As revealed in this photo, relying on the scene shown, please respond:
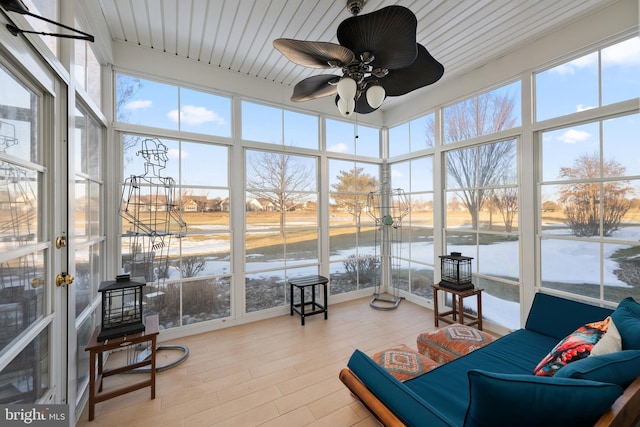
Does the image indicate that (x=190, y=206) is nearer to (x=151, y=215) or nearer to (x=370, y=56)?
(x=151, y=215)

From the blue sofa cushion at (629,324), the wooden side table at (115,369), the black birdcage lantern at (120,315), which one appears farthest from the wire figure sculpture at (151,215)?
the blue sofa cushion at (629,324)

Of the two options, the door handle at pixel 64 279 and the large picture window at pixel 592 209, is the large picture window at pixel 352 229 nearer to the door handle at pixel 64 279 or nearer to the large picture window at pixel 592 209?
the large picture window at pixel 592 209

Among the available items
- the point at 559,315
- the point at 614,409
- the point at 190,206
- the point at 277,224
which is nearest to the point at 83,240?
the point at 190,206

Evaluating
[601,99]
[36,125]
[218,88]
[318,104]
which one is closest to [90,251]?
[36,125]

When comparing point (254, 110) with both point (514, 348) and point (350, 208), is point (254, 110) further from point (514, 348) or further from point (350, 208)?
point (514, 348)

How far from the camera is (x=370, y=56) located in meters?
1.59

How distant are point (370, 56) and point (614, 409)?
77.4 inches

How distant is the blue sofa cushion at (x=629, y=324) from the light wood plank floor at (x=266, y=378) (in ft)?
4.99

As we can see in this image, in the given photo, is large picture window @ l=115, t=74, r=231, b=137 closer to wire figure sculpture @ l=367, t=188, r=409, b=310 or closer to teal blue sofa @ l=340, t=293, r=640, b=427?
wire figure sculpture @ l=367, t=188, r=409, b=310

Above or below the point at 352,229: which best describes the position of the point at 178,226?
above

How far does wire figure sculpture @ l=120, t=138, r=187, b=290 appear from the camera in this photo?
2.84 meters

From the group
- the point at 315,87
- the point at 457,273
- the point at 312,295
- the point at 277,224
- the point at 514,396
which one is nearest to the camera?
the point at 514,396

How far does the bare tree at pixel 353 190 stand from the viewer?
4273 millimetres

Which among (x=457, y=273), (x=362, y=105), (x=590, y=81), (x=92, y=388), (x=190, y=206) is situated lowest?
(x=92, y=388)
